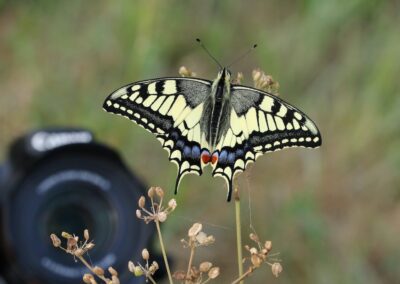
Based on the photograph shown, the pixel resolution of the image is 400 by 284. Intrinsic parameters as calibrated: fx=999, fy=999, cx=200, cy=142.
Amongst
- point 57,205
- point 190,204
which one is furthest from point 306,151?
point 57,205

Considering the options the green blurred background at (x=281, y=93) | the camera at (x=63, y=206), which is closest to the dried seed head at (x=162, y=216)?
the camera at (x=63, y=206)

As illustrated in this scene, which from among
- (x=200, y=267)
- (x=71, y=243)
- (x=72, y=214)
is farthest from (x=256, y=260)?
(x=72, y=214)

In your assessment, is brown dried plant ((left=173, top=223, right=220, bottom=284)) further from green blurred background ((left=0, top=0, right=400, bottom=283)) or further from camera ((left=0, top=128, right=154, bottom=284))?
green blurred background ((left=0, top=0, right=400, bottom=283))

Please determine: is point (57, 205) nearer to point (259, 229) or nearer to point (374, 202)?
point (259, 229)

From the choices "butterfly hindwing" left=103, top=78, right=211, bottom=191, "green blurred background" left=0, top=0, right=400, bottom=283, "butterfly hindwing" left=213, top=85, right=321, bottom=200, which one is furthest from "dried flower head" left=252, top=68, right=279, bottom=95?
"green blurred background" left=0, top=0, right=400, bottom=283

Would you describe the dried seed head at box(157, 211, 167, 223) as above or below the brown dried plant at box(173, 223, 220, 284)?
above
